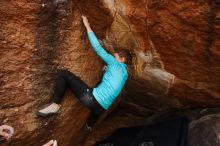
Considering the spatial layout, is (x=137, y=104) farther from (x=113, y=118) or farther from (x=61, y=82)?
(x=61, y=82)

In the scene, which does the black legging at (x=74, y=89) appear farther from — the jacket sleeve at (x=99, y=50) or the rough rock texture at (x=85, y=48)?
the jacket sleeve at (x=99, y=50)

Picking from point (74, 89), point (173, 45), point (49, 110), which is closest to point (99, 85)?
point (74, 89)

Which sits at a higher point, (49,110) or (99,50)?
(99,50)

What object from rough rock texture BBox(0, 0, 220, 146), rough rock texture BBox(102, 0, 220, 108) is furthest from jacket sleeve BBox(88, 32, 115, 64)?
rough rock texture BBox(102, 0, 220, 108)

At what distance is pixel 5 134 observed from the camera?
14.8 ft

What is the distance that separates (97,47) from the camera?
4.82 meters

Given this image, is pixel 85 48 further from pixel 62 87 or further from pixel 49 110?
pixel 49 110

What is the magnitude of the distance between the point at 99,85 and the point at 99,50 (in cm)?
51

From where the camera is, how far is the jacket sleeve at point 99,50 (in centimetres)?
477

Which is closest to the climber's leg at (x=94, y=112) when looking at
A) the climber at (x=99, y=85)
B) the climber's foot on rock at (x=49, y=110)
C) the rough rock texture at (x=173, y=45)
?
the climber at (x=99, y=85)

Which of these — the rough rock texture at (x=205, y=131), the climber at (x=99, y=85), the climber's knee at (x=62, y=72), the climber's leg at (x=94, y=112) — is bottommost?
the rough rock texture at (x=205, y=131)

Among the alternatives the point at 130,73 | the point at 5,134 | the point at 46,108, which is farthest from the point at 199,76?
the point at 5,134

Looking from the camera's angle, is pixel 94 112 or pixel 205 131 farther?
pixel 205 131

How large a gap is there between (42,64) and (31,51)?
23 cm
